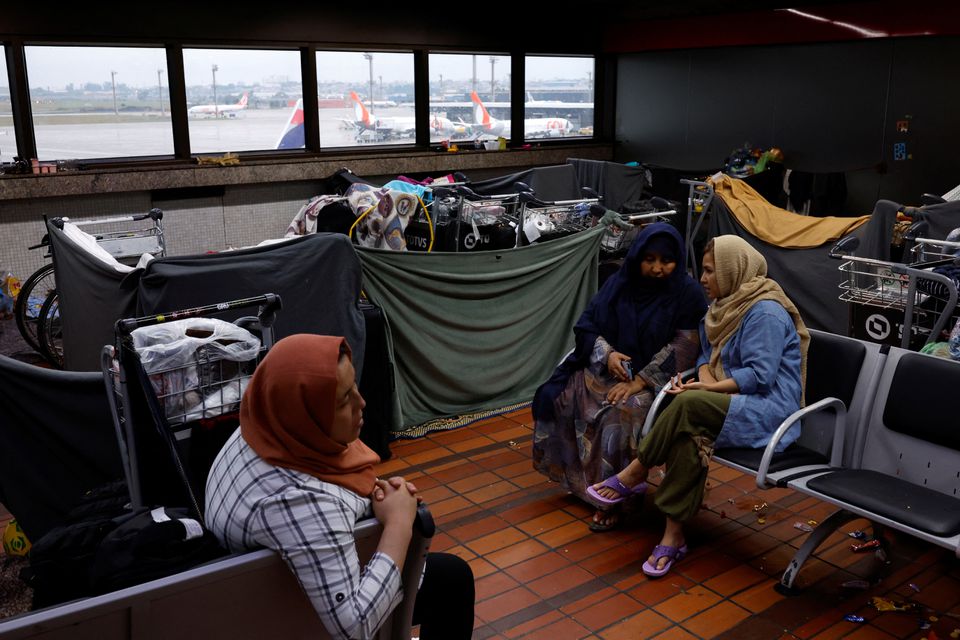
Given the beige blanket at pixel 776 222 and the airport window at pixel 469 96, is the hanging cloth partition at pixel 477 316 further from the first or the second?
the airport window at pixel 469 96

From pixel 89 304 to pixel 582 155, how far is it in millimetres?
7641

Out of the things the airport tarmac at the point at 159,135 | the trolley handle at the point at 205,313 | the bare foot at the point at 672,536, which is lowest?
the bare foot at the point at 672,536

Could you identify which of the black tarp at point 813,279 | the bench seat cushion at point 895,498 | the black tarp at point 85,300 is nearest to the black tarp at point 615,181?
the black tarp at point 813,279

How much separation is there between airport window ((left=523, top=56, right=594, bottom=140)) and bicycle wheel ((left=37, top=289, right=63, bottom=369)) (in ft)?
20.6

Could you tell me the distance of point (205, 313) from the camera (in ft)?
8.89

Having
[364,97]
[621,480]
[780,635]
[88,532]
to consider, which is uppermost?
[364,97]

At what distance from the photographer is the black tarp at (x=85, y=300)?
361 centimetres

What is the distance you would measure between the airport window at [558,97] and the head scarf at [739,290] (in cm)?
734

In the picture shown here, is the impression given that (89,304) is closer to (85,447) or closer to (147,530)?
(85,447)

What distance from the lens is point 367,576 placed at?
1710 millimetres

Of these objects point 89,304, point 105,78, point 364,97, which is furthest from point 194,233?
point 89,304

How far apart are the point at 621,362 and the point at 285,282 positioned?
147 centimetres

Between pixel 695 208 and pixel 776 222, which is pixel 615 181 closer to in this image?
pixel 695 208

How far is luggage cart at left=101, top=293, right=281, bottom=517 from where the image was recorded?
2.46m
